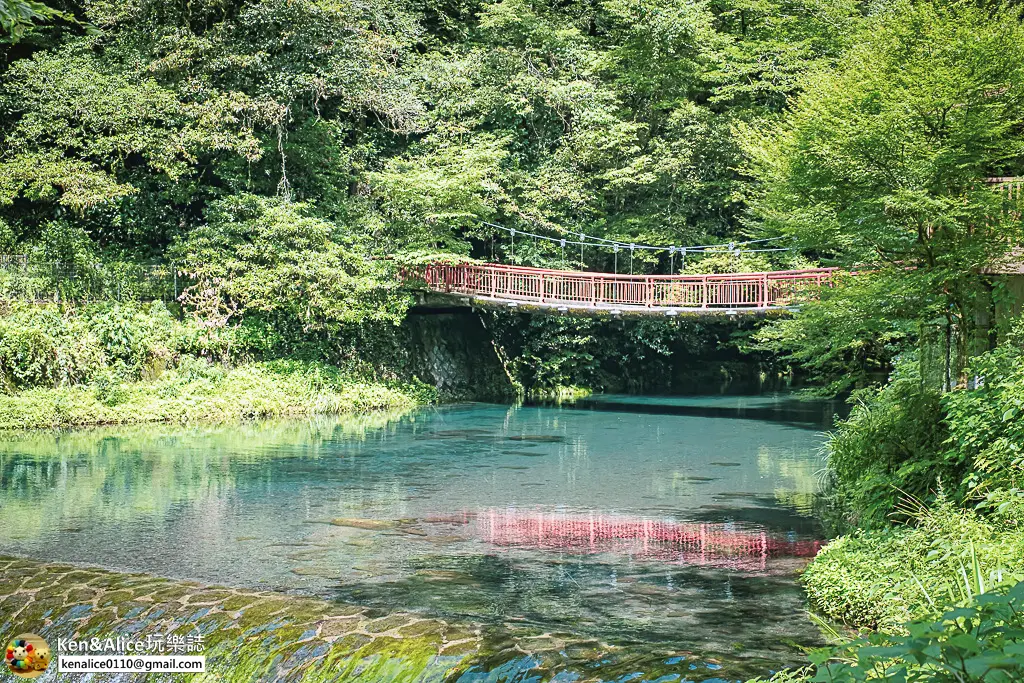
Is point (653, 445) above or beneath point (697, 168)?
beneath

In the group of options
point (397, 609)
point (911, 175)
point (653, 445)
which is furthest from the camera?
point (653, 445)

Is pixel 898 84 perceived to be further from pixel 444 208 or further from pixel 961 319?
pixel 444 208

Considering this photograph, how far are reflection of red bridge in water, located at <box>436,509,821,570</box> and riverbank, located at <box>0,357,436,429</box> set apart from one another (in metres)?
10.0

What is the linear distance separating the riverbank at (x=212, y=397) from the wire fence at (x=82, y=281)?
239cm

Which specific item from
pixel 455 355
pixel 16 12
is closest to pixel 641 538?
pixel 16 12

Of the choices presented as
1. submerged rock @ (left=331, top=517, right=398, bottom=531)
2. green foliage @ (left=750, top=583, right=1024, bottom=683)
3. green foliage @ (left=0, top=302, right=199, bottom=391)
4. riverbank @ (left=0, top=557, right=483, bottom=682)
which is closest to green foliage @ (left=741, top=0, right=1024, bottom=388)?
submerged rock @ (left=331, top=517, right=398, bottom=531)

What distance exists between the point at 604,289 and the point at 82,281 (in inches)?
446

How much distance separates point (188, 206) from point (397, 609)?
2026cm

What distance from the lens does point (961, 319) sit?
10727 millimetres

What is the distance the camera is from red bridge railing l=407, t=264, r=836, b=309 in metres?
21.9

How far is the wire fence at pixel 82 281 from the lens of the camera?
2056 centimetres

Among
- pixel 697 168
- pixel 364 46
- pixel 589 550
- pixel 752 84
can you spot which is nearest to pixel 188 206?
pixel 364 46

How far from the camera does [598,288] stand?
Result: 2403 cm

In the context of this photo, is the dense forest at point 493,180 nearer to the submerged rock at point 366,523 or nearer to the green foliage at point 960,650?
the submerged rock at point 366,523
